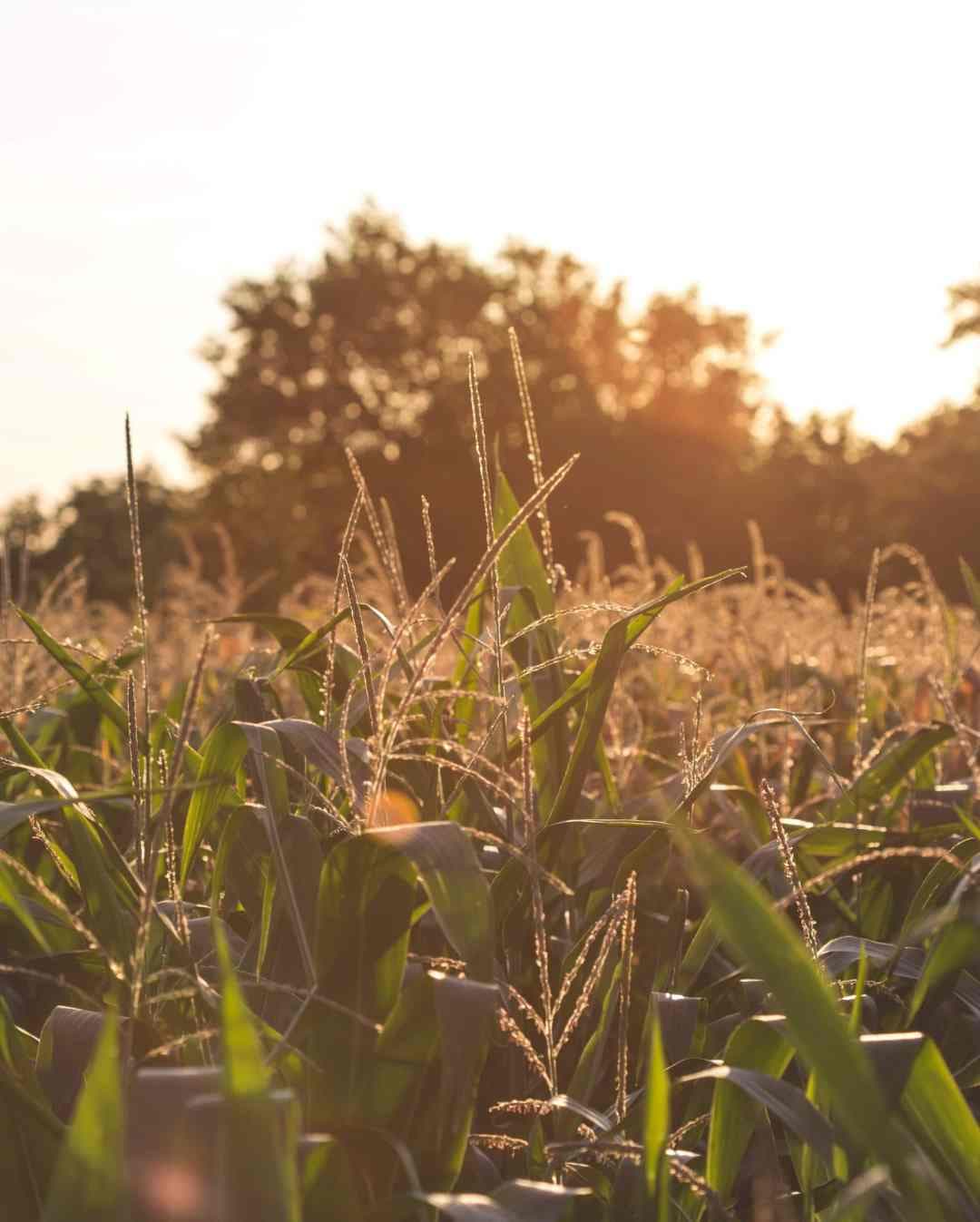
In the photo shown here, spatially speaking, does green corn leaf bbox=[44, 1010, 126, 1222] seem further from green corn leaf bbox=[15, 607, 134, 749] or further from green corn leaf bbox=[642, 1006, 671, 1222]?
green corn leaf bbox=[15, 607, 134, 749]

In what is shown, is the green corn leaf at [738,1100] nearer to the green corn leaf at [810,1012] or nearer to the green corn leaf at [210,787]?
the green corn leaf at [810,1012]

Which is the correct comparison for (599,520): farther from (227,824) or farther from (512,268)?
(227,824)

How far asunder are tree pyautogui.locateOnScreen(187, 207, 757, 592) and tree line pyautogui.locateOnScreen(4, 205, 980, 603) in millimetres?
53

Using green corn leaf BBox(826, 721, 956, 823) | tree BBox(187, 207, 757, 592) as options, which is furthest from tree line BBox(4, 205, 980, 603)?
green corn leaf BBox(826, 721, 956, 823)

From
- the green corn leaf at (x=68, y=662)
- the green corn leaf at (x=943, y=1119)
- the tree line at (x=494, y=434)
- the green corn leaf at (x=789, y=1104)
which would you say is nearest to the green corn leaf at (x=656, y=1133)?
the green corn leaf at (x=789, y=1104)

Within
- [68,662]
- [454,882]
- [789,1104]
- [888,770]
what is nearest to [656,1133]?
[789,1104]

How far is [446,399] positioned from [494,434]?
5915mm

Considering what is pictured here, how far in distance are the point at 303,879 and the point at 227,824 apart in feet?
0.52

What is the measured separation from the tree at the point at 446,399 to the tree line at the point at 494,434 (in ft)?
0.17

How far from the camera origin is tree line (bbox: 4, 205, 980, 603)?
27.2m

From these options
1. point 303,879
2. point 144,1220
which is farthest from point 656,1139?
point 303,879

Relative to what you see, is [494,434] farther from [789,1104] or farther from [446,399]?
[789,1104]

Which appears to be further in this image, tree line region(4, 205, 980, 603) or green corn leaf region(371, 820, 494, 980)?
tree line region(4, 205, 980, 603)

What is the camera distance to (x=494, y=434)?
26875 mm
